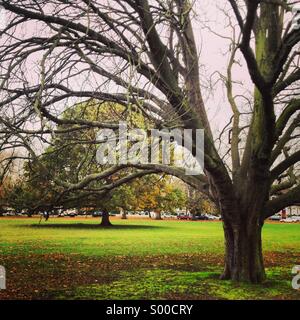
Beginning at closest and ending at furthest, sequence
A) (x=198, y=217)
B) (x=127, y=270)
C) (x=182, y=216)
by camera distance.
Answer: (x=127, y=270), (x=182, y=216), (x=198, y=217)

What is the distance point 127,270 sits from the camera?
10742 mm

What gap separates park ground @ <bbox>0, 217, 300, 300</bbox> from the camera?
7621 millimetres

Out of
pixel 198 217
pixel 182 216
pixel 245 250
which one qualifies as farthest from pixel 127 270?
pixel 198 217

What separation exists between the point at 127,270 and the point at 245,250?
12.6ft

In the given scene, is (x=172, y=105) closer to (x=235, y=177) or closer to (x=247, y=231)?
(x=235, y=177)

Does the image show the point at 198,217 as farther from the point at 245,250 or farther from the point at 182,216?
the point at 245,250

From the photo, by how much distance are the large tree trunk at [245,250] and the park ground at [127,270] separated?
8.7 inches

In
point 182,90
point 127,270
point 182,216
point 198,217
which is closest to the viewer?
point 182,90

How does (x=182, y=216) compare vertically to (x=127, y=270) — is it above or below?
above

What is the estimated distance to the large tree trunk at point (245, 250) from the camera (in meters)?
7.94

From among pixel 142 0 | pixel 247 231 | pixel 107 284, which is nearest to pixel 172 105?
pixel 142 0

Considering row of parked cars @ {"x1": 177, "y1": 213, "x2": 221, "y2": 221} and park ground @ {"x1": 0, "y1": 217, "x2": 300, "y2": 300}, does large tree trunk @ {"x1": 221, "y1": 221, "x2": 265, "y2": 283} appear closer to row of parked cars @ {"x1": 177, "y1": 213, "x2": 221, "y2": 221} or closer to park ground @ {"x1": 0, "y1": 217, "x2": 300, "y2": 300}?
park ground @ {"x1": 0, "y1": 217, "x2": 300, "y2": 300}

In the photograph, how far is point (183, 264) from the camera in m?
11.7

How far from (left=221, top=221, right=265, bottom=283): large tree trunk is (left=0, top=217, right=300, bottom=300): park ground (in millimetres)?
220
